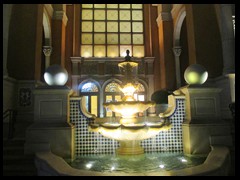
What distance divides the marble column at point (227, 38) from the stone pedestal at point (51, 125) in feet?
23.9

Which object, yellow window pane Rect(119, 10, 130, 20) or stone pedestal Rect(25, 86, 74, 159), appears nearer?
stone pedestal Rect(25, 86, 74, 159)

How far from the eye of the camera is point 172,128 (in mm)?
5668

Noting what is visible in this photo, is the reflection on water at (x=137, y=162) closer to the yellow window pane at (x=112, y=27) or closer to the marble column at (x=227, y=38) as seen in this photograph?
the marble column at (x=227, y=38)

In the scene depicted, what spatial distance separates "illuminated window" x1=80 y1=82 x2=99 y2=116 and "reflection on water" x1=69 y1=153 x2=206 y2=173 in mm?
10113

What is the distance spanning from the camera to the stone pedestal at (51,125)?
4934mm

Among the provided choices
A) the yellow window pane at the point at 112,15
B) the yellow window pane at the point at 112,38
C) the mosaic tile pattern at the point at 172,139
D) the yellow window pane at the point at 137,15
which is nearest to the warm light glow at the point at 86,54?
the yellow window pane at the point at 112,38

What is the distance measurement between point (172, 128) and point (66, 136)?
107 inches

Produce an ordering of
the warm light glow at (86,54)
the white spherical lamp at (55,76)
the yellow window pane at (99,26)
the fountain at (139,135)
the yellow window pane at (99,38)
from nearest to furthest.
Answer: the fountain at (139,135)
the white spherical lamp at (55,76)
the warm light glow at (86,54)
the yellow window pane at (99,38)
the yellow window pane at (99,26)

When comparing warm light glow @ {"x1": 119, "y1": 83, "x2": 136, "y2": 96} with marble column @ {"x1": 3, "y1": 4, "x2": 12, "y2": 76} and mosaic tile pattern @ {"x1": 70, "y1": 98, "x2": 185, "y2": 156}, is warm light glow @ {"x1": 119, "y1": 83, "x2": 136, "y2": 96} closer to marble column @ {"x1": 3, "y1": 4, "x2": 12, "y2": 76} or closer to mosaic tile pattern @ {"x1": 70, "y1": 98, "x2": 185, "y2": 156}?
mosaic tile pattern @ {"x1": 70, "y1": 98, "x2": 185, "y2": 156}

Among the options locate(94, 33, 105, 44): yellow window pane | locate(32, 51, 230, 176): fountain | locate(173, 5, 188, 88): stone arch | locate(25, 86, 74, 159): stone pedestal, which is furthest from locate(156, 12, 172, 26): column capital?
locate(25, 86, 74, 159): stone pedestal

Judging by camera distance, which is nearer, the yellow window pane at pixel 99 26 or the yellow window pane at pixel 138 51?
the yellow window pane at pixel 138 51

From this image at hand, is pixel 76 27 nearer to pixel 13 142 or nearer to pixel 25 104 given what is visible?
pixel 25 104

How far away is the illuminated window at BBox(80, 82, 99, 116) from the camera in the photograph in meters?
15.3

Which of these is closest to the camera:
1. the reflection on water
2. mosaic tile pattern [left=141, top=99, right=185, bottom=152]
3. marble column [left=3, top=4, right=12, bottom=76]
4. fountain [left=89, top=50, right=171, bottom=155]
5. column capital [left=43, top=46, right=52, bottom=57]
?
the reflection on water
